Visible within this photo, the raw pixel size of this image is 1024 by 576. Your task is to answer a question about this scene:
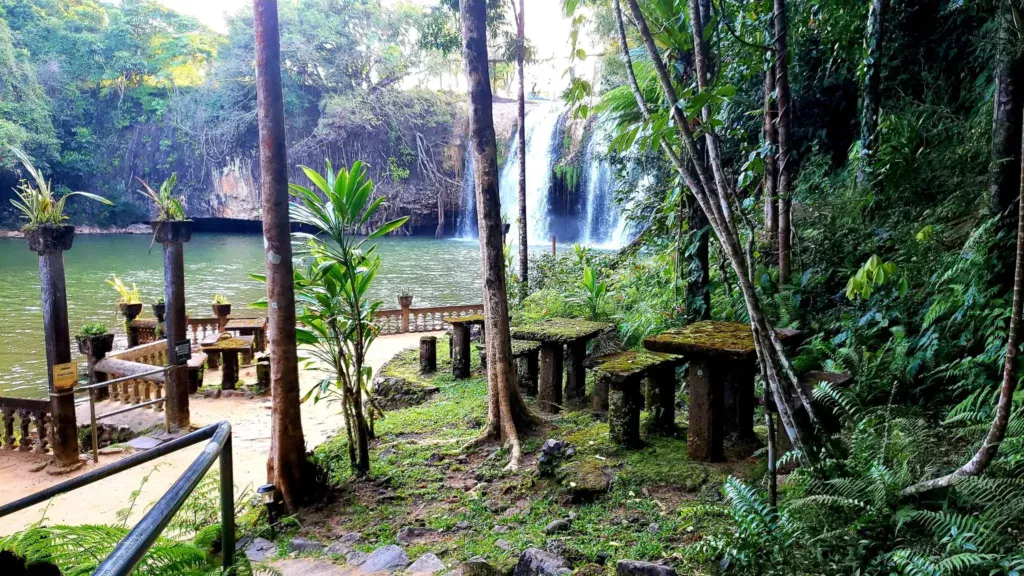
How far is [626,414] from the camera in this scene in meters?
3.27

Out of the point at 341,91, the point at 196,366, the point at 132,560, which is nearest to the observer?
the point at 132,560

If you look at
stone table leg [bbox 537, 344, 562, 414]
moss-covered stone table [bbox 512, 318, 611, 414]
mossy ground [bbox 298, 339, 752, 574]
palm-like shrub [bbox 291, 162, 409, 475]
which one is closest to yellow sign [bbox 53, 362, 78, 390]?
mossy ground [bbox 298, 339, 752, 574]

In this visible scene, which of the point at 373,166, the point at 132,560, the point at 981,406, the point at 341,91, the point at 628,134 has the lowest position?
the point at 981,406

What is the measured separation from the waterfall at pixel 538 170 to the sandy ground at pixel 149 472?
37.9 feet

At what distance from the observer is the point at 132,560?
0.81m

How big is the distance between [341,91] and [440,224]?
7.09 meters

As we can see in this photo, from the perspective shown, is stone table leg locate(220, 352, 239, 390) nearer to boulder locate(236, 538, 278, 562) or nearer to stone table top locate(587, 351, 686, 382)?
boulder locate(236, 538, 278, 562)

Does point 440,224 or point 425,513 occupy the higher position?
point 440,224

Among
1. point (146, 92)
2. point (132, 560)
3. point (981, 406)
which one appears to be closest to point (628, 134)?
point (132, 560)

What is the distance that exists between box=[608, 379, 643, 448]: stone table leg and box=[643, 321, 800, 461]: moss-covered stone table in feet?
1.04

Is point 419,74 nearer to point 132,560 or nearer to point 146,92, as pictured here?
point 146,92

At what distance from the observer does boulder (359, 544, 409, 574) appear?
241 centimetres

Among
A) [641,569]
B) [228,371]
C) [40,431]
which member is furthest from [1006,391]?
[228,371]

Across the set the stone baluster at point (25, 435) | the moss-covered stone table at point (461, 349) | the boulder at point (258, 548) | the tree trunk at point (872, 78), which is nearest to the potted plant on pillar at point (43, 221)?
the stone baluster at point (25, 435)
